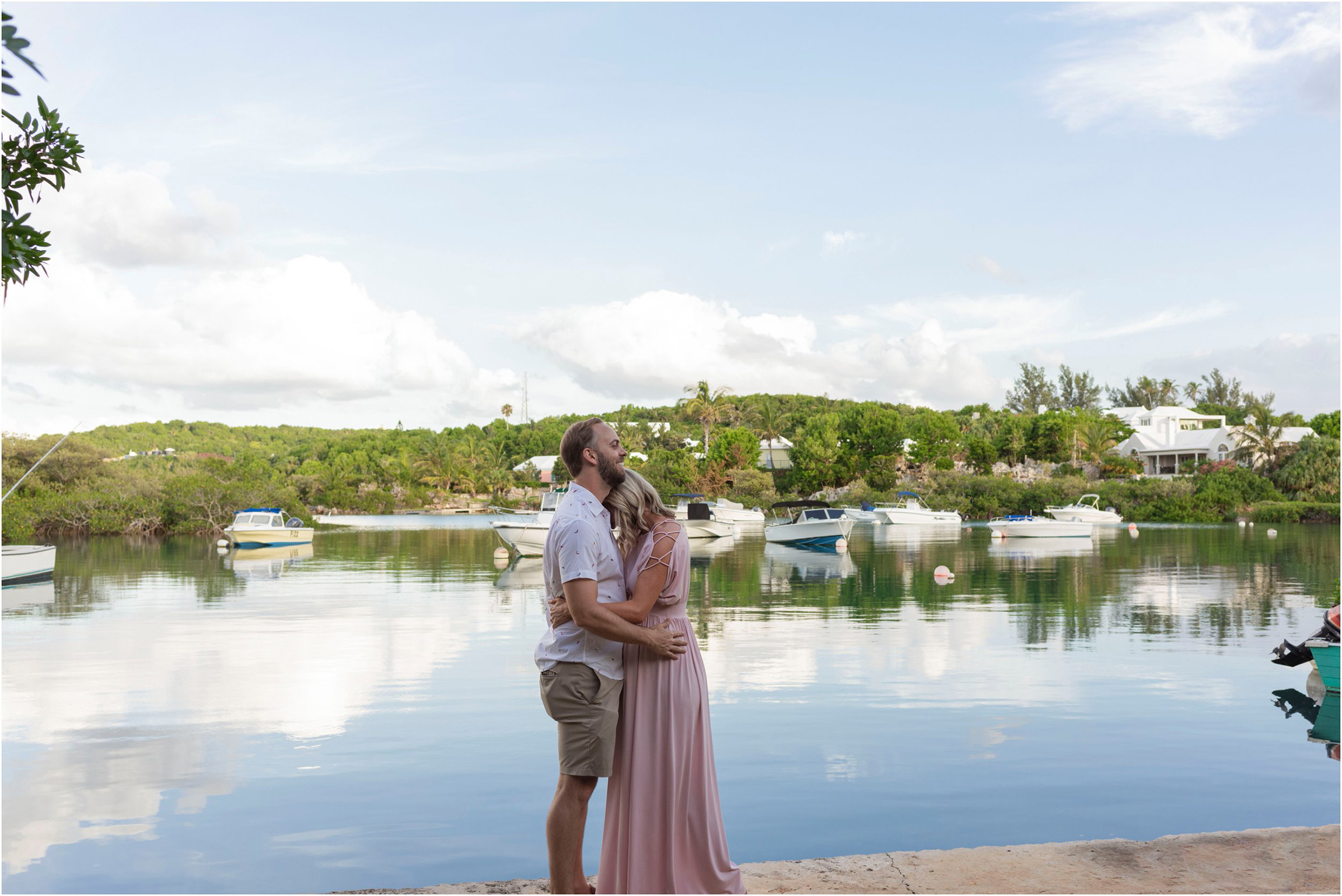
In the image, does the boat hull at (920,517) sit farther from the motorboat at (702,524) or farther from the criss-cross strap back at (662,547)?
A: the criss-cross strap back at (662,547)

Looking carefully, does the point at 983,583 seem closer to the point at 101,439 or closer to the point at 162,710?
the point at 162,710

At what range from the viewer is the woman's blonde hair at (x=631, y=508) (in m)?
3.93

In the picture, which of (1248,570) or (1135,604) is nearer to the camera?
(1135,604)

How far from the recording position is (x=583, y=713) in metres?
3.83

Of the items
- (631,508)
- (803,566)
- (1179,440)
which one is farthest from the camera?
(1179,440)

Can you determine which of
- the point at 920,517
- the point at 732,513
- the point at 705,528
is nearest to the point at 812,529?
the point at 705,528

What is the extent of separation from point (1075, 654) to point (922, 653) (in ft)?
5.79

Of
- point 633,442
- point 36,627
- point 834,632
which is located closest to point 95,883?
point 834,632

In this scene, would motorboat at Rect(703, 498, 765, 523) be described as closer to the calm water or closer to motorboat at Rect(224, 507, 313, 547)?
motorboat at Rect(224, 507, 313, 547)

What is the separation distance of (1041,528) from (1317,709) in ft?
105

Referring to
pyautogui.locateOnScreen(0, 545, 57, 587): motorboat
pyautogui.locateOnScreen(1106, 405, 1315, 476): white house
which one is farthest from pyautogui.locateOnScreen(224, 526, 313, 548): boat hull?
pyautogui.locateOnScreen(1106, 405, 1315, 476): white house

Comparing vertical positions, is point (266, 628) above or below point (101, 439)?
below

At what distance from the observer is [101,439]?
61812 mm

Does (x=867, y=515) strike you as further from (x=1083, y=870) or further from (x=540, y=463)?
(x=1083, y=870)
